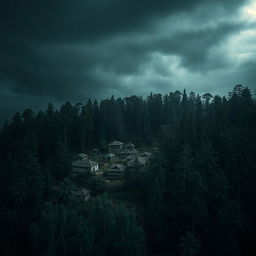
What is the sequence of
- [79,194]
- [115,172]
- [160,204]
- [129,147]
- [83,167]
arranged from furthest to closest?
[129,147], [83,167], [115,172], [79,194], [160,204]

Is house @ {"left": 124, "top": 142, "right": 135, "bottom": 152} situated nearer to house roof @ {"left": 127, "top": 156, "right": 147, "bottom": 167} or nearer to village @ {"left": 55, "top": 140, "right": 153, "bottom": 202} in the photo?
village @ {"left": 55, "top": 140, "right": 153, "bottom": 202}

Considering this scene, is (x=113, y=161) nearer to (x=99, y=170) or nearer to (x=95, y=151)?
(x=99, y=170)

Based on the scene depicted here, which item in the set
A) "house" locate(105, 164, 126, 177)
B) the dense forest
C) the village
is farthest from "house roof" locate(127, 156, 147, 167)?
the dense forest

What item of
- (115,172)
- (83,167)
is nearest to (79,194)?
(115,172)

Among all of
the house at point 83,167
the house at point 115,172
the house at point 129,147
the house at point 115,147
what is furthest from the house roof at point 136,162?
the house at point 129,147

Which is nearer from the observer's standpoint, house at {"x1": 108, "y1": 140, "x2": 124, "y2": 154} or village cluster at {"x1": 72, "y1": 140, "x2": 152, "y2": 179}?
Result: village cluster at {"x1": 72, "y1": 140, "x2": 152, "y2": 179}

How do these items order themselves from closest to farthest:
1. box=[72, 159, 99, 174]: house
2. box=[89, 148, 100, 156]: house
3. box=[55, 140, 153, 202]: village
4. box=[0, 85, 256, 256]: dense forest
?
box=[0, 85, 256, 256]: dense forest → box=[55, 140, 153, 202]: village → box=[72, 159, 99, 174]: house → box=[89, 148, 100, 156]: house

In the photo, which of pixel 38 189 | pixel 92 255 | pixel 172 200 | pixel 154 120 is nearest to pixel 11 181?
pixel 38 189
